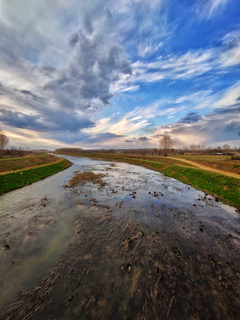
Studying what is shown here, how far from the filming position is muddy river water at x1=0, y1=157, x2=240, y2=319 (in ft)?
16.4

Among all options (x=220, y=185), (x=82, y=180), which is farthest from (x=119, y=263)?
(x=220, y=185)

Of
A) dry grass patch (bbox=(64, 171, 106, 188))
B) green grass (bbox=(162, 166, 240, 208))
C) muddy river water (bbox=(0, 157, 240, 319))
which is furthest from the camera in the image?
dry grass patch (bbox=(64, 171, 106, 188))

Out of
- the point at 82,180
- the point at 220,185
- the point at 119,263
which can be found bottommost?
the point at 119,263

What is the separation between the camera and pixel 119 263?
706 cm

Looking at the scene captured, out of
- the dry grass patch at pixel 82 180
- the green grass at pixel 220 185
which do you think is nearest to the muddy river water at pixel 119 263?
the green grass at pixel 220 185

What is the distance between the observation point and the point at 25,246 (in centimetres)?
830

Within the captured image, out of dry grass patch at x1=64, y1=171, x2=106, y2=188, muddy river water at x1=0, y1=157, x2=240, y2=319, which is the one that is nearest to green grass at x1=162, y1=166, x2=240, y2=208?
muddy river water at x1=0, y1=157, x2=240, y2=319

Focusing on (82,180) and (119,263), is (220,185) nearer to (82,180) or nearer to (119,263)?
(119,263)

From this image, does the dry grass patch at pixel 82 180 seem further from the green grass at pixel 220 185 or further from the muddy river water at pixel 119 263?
the green grass at pixel 220 185

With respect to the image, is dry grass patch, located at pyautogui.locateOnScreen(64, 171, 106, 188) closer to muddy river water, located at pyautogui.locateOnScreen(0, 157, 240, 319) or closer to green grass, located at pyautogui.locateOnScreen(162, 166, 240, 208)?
muddy river water, located at pyautogui.locateOnScreen(0, 157, 240, 319)

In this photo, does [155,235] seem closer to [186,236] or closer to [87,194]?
[186,236]

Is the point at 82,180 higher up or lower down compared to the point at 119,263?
higher up

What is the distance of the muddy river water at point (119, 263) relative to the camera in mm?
4984

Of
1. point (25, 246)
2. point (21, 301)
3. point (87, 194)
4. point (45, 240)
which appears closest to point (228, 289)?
point (21, 301)
